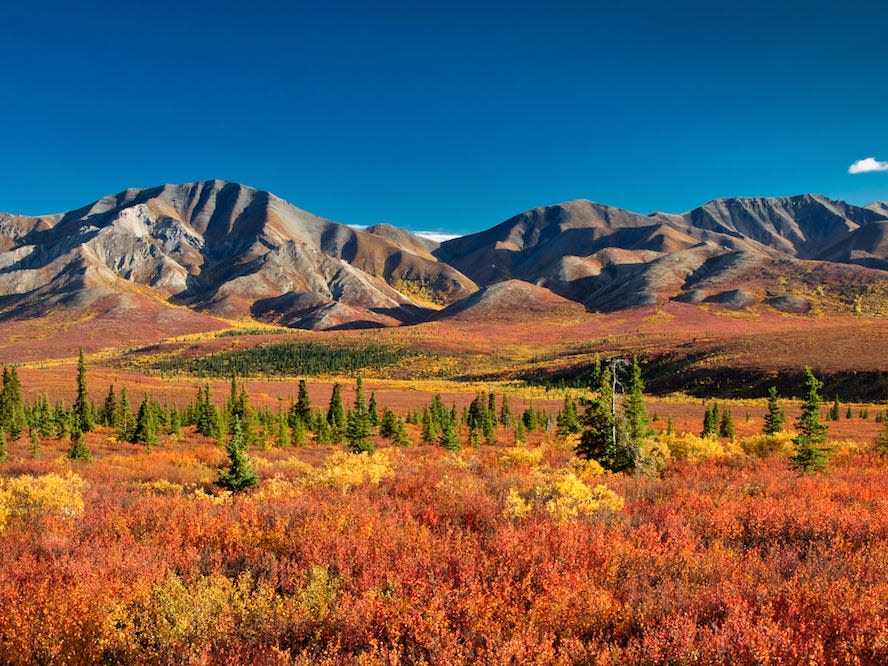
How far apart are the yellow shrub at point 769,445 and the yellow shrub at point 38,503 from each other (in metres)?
23.1

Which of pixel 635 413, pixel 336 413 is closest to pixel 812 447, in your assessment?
pixel 635 413

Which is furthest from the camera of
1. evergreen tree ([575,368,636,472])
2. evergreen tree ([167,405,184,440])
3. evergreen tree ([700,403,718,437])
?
evergreen tree ([167,405,184,440])

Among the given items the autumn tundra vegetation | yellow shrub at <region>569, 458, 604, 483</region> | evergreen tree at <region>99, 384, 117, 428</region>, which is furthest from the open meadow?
evergreen tree at <region>99, 384, 117, 428</region>

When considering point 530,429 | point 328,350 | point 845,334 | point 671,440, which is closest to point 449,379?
point 328,350

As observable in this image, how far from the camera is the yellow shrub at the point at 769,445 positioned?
21.8m

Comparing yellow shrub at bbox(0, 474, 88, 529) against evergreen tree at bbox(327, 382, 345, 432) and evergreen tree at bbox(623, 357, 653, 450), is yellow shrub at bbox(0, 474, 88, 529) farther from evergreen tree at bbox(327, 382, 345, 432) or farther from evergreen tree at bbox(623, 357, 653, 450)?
evergreen tree at bbox(327, 382, 345, 432)

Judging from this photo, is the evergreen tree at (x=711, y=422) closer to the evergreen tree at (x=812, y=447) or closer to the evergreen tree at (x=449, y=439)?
the evergreen tree at (x=449, y=439)

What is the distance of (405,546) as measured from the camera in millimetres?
6691

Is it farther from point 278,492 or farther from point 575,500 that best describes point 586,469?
point 278,492

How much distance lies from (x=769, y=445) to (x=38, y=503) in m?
24.9

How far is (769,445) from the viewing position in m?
22.2

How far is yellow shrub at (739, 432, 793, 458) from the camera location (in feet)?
71.5

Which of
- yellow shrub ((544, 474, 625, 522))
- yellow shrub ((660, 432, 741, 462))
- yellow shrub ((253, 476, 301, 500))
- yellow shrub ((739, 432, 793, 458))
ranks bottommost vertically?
yellow shrub ((739, 432, 793, 458))

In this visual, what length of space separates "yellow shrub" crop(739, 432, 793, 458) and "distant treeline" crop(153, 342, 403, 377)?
122702 millimetres
